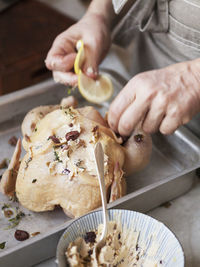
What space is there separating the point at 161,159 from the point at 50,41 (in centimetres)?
121

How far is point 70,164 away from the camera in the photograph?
1315 mm

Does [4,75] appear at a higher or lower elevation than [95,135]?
lower

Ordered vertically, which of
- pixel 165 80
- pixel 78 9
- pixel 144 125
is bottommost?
pixel 78 9

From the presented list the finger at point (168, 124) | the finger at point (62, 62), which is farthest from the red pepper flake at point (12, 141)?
the finger at point (168, 124)

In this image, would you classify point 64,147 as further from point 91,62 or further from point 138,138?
point 91,62

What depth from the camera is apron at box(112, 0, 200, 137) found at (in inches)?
60.5

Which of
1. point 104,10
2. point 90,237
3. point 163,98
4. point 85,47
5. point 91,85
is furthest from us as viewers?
point 104,10

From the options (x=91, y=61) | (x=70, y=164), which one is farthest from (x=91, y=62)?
(x=70, y=164)

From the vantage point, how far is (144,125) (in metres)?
1.39

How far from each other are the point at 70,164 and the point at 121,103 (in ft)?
0.89

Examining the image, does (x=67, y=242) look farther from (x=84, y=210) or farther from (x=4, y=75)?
(x=4, y=75)

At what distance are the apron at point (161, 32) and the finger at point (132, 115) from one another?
0.44m

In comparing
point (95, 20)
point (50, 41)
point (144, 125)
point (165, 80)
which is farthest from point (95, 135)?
point (50, 41)

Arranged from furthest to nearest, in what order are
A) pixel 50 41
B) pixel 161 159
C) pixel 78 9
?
1. pixel 78 9
2. pixel 50 41
3. pixel 161 159
